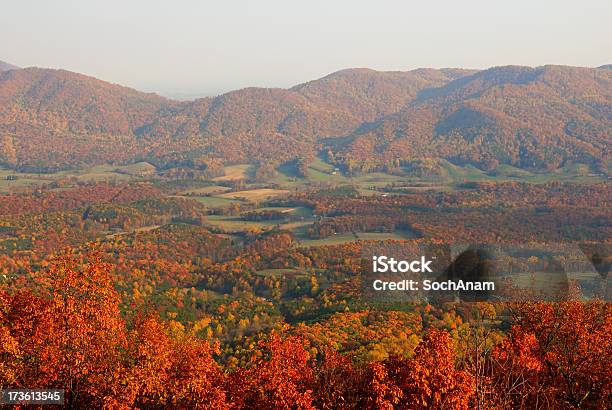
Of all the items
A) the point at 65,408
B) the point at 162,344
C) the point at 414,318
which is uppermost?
the point at 162,344

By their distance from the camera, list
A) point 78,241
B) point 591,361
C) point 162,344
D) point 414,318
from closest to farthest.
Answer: point 162,344
point 591,361
point 414,318
point 78,241

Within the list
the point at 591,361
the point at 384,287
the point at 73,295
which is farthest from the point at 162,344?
the point at 384,287

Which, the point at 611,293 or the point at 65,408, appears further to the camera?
the point at 611,293

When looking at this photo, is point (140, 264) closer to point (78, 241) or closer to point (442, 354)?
point (78, 241)

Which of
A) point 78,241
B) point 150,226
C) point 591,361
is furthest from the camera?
point 150,226

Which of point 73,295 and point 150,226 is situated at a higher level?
point 73,295

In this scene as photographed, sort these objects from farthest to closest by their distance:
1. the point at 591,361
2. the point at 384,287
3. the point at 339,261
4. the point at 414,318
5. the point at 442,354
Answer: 1. the point at 339,261
2. the point at 384,287
3. the point at 414,318
4. the point at 591,361
5. the point at 442,354

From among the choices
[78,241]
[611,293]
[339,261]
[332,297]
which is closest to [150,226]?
[78,241]

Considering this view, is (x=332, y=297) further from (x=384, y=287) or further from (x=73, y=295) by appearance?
(x=73, y=295)

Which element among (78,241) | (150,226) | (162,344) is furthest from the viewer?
(150,226)
